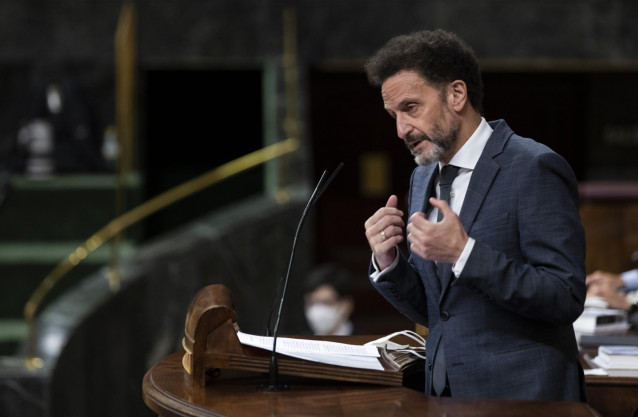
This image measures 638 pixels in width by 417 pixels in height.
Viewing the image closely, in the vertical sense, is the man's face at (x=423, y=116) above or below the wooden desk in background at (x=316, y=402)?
above

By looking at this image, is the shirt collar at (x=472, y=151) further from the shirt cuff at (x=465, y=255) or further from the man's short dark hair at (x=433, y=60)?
the shirt cuff at (x=465, y=255)

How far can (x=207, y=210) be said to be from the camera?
816 centimetres

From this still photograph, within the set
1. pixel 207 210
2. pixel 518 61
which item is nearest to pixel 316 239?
pixel 207 210

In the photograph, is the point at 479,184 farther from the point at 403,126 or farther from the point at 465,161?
the point at 403,126

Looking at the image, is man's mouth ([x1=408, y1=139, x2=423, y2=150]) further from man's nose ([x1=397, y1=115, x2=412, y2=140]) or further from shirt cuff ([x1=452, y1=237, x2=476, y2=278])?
shirt cuff ([x1=452, y1=237, x2=476, y2=278])

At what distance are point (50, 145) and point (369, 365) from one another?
236 inches

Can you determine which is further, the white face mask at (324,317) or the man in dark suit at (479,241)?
the white face mask at (324,317)

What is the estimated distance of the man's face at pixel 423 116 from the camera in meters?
2.25

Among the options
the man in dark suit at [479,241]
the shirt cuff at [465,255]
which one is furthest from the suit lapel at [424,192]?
the shirt cuff at [465,255]

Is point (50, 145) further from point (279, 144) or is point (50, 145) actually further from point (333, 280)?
point (333, 280)

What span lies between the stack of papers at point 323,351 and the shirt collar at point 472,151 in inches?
18.7

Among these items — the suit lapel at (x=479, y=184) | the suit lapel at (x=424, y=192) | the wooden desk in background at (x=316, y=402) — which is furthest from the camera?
the suit lapel at (x=424, y=192)

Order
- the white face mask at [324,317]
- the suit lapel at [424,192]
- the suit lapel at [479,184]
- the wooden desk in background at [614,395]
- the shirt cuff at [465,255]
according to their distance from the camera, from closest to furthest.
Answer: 1. the shirt cuff at [465,255]
2. the suit lapel at [479,184]
3. the suit lapel at [424,192]
4. the wooden desk in background at [614,395]
5. the white face mask at [324,317]

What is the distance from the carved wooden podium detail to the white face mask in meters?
3.48
